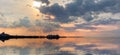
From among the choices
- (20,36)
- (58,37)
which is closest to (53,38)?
(58,37)

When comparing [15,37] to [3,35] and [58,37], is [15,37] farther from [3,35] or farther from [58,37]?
[58,37]

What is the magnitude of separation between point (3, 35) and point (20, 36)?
415cm

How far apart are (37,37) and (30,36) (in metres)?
2.04

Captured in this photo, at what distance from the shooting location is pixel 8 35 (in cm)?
12975

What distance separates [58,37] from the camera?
125000 millimetres

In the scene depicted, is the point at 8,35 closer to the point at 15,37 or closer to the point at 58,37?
the point at 15,37

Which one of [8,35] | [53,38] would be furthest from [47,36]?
[8,35]

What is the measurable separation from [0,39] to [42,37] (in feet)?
33.7

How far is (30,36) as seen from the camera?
130 meters

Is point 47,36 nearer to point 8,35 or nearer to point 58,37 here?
point 58,37

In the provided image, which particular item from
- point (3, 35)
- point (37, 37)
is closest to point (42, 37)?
point (37, 37)

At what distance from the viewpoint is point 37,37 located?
12888 cm

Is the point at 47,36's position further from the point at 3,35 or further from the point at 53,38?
the point at 3,35

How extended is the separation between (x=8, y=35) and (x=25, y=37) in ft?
13.9
